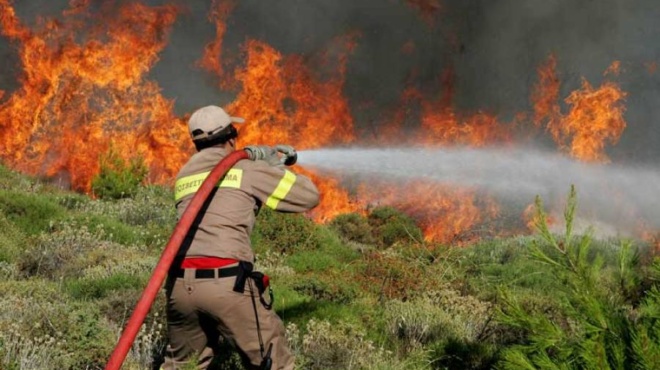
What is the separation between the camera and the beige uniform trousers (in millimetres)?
3865

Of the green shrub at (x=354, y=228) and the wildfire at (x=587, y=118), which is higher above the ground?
the wildfire at (x=587, y=118)

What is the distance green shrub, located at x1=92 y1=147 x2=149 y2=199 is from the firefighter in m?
12.5

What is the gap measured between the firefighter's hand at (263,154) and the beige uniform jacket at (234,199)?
1.6 inches

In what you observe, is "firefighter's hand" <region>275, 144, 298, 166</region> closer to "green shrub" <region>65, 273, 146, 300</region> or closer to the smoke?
"green shrub" <region>65, 273, 146, 300</region>

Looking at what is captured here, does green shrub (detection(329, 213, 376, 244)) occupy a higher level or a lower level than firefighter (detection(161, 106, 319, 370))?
higher

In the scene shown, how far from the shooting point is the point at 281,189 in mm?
4156

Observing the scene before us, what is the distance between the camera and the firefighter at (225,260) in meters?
3.89

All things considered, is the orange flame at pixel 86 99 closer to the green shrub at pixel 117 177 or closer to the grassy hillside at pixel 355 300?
the green shrub at pixel 117 177

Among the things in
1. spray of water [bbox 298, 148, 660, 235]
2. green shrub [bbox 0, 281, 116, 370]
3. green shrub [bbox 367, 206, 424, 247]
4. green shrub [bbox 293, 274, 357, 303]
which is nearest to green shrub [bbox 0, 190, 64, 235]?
green shrub [bbox 293, 274, 357, 303]

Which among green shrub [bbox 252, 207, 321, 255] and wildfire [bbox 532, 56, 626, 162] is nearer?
green shrub [bbox 252, 207, 321, 255]

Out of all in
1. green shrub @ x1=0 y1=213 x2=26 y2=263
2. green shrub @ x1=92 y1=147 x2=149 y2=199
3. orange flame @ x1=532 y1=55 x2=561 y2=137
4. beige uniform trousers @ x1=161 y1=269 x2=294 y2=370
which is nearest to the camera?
beige uniform trousers @ x1=161 y1=269 x2=294 y2=370

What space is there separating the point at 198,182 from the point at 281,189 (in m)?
0.46

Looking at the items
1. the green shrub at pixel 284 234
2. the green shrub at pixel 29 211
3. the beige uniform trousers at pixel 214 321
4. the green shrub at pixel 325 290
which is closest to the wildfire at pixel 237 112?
the green shrub at pixel 284 234

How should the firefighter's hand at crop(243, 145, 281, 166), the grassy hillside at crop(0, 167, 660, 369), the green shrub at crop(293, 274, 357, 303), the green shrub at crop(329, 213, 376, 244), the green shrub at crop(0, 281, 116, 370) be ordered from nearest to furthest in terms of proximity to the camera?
the grassy hillside at crop(0, 167, 660, 369), the firefighter's hand at crop(243, 145, 281, 166), the green shrub at crop(0, 281, 116, 370), the green shrub at crop(293, 274, 357, 303), the green shrub at crop(329, 213, 376, 244)
